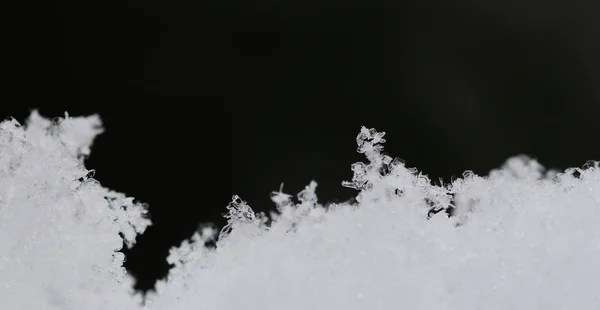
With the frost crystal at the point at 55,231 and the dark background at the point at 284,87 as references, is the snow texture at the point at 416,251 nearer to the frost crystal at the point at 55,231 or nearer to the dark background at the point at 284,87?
the frost crystal at the point at 55,231

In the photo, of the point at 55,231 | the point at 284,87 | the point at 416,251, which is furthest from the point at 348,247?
the point at 284,87

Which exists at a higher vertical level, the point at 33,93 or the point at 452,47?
the point at 452,47

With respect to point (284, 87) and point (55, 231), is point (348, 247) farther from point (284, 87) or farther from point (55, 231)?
point (284, 87)

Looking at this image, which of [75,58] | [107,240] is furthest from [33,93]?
[107,240]

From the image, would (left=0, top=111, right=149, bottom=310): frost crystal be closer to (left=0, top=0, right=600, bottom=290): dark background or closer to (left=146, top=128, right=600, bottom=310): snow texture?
(left=146, top=128, right=600, bottom=310): snow texture

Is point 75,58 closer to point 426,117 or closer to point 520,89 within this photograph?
point 426,117

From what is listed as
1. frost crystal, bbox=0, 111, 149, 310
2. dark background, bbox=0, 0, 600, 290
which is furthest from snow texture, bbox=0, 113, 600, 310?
dark background, bbox=0, 0, 600, 290
